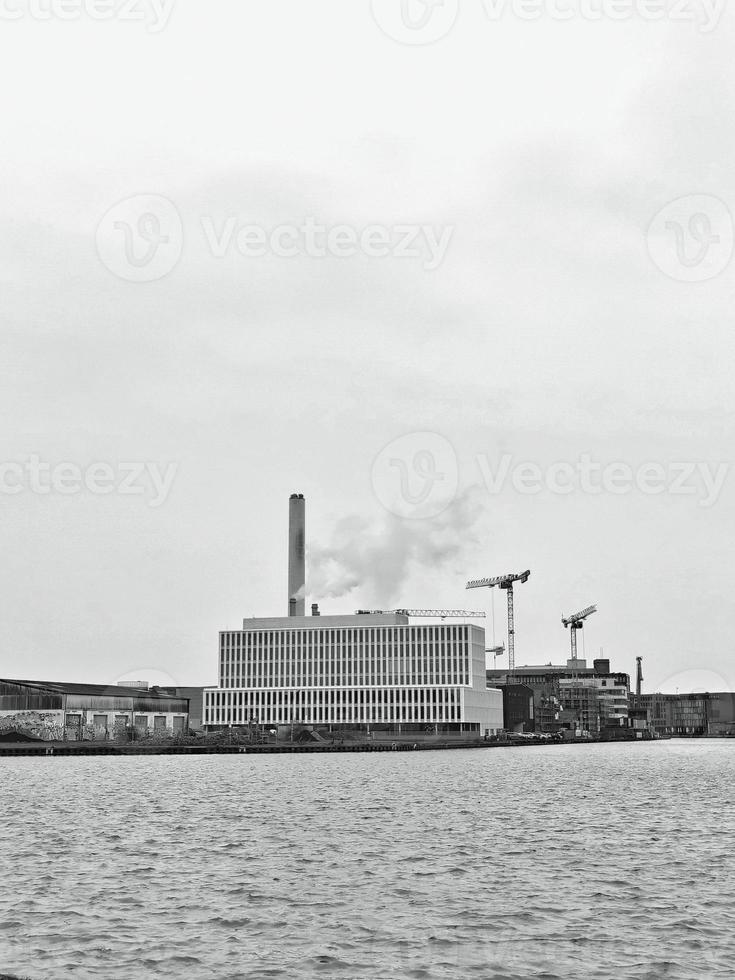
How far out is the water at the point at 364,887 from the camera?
27531mm

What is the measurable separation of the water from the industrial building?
321ft

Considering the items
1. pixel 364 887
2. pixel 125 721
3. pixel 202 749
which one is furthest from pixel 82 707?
pixel 364 887

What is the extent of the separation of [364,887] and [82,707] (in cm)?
14354

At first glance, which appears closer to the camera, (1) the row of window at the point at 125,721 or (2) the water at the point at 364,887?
(2) the water at the point at 364,887

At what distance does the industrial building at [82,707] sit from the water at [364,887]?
97970 mm

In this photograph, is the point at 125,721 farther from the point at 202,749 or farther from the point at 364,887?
the point at 364,887

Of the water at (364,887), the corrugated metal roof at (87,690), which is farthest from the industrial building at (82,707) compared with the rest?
the water at (364,887)

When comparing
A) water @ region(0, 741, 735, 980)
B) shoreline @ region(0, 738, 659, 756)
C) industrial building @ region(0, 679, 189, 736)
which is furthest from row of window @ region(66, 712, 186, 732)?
water @ region(0, 741, 735, 980)

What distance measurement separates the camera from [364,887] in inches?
1459

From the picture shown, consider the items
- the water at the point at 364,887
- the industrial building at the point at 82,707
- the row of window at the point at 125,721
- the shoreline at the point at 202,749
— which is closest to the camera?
the water at the point at 364,887

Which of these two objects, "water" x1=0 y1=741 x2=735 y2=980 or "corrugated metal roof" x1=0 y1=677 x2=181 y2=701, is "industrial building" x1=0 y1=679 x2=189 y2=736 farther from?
"water" x1=0 y1=741 x2=735 y2=980

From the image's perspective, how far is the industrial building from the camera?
167 m

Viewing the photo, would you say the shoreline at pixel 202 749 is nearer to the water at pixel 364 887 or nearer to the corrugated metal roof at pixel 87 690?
the corrugated metal roof at pixel 87 690

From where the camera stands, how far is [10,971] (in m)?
25.4
